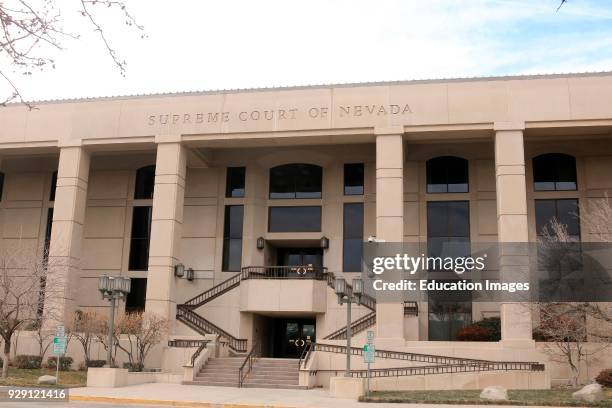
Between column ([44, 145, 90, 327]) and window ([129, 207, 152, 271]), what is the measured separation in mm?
4776

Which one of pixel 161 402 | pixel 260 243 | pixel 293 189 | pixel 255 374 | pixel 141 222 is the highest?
pixel 293 189

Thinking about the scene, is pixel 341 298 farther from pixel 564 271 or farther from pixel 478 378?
pixel 564 271

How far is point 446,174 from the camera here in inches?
1388

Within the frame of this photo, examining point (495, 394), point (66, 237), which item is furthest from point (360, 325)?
point (66, 237)

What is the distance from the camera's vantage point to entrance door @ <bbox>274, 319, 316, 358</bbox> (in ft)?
118

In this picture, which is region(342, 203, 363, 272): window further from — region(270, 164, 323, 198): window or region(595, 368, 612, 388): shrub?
region(595, 368, 612, 388): shrub

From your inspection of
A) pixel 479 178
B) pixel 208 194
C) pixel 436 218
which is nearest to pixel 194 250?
pixel 208 194

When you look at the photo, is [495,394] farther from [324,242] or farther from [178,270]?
[324,242]

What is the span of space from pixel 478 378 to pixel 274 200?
54.3 feet

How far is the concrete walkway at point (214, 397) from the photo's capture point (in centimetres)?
1898

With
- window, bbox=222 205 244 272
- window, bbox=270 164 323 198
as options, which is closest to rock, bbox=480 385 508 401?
window, bbox=270 164 323 198

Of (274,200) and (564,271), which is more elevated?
(274,200)

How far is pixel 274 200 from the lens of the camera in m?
37.0

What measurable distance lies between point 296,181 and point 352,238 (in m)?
4.65
